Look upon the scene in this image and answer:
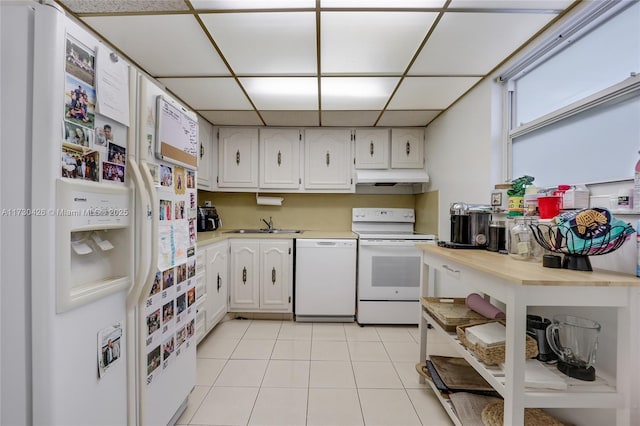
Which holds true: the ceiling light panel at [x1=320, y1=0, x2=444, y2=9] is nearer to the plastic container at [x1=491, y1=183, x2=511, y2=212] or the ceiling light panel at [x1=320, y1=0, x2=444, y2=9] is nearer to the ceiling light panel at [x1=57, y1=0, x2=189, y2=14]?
the ceiling light panel at [x1=57, y1=0, x2=189, y2=14]

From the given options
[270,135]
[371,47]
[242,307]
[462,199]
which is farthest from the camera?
[270,135]

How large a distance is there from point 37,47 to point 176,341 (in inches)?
49.4

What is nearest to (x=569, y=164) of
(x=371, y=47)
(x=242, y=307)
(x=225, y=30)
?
(x=371, y=47)

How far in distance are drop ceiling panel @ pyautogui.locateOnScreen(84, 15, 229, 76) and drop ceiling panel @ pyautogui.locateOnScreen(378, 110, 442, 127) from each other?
1650 mm

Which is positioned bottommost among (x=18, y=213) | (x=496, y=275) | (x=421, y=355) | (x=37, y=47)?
(x=421, y=355)

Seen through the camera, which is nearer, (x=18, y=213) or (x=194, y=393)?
(x=18, y=213)

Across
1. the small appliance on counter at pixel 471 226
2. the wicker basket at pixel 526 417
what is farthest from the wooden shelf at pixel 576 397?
the small appliance on counter at pixel 471 226

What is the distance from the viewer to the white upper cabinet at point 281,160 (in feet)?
10.6

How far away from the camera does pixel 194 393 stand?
171cm

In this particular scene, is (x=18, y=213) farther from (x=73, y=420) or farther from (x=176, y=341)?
(x=176, y=341)

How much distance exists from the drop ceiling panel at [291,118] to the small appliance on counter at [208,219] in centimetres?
121

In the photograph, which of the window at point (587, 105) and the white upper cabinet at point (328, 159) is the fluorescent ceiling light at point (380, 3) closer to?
the window at point (587, 105)

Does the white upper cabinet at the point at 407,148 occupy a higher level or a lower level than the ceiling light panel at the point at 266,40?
lower

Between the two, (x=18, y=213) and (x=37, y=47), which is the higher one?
(x=37, y=47)
